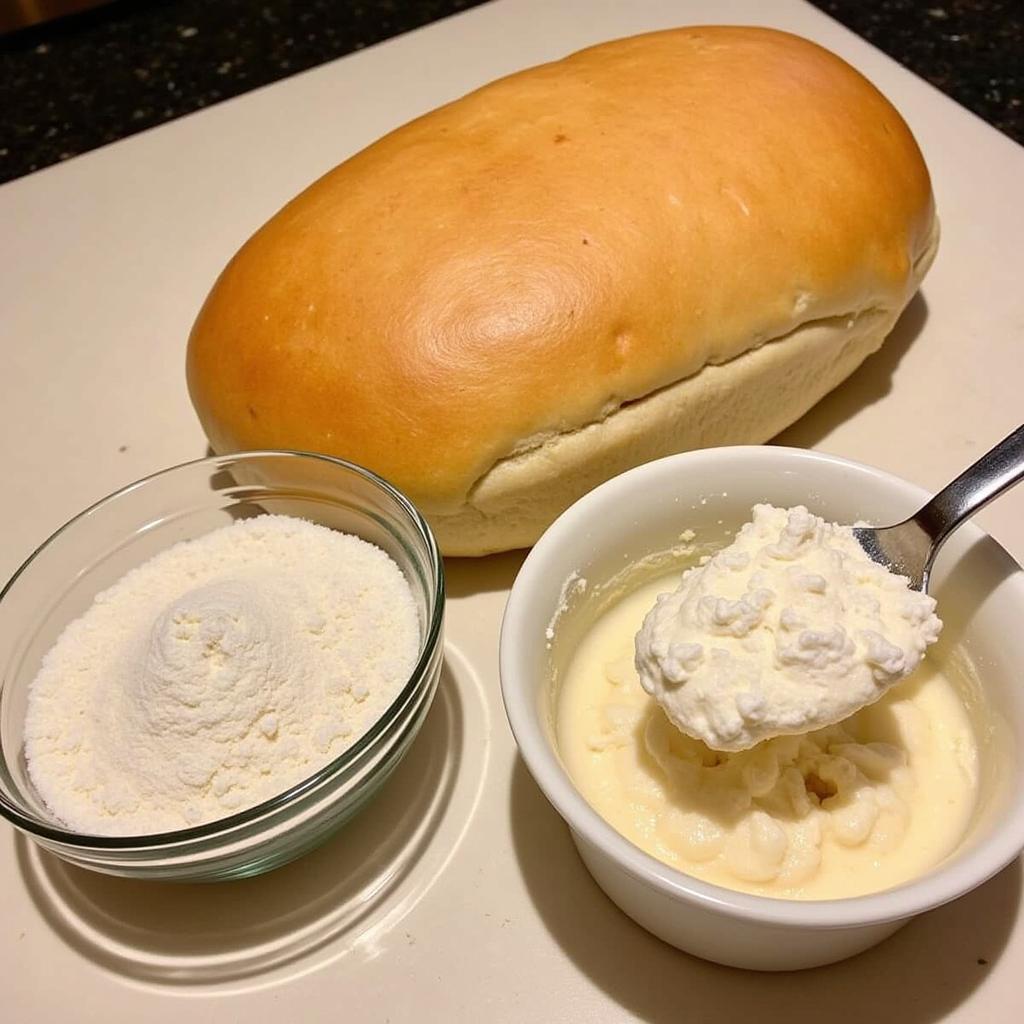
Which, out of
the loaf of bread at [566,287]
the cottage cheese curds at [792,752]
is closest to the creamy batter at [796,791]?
the cottage cheese curds at [792,752]

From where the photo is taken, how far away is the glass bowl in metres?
0.73

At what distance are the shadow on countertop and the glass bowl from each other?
20 centimetres

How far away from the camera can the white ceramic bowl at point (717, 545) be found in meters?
0.61

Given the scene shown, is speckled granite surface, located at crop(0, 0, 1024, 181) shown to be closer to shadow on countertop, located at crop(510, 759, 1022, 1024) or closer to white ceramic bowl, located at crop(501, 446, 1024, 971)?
white ceramic bowl, located at crop(501, 446, 1024, 971)

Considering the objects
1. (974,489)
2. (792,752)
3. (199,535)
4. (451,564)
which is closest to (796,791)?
(792,752)

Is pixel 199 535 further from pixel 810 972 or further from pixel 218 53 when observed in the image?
pixel 218 53

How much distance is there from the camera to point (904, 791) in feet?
2.46

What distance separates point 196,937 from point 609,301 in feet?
2.07

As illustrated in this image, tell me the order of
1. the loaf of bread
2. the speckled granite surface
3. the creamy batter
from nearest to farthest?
the creamy batter
the loaf of bread
the speckled granite surface

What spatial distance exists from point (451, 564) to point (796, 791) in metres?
0.43

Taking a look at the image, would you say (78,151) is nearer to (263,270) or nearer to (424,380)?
(263,270)

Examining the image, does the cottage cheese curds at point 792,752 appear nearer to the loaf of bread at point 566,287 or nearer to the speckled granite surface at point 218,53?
the loaf of bread at point 566,287

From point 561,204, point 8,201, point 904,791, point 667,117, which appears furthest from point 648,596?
point 8,201

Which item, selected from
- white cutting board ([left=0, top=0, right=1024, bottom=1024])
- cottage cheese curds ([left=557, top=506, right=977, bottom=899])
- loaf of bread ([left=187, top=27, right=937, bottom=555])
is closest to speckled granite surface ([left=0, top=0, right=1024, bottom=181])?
white cutting board ([left=0, top=0, right=1024, bottom=1024])
